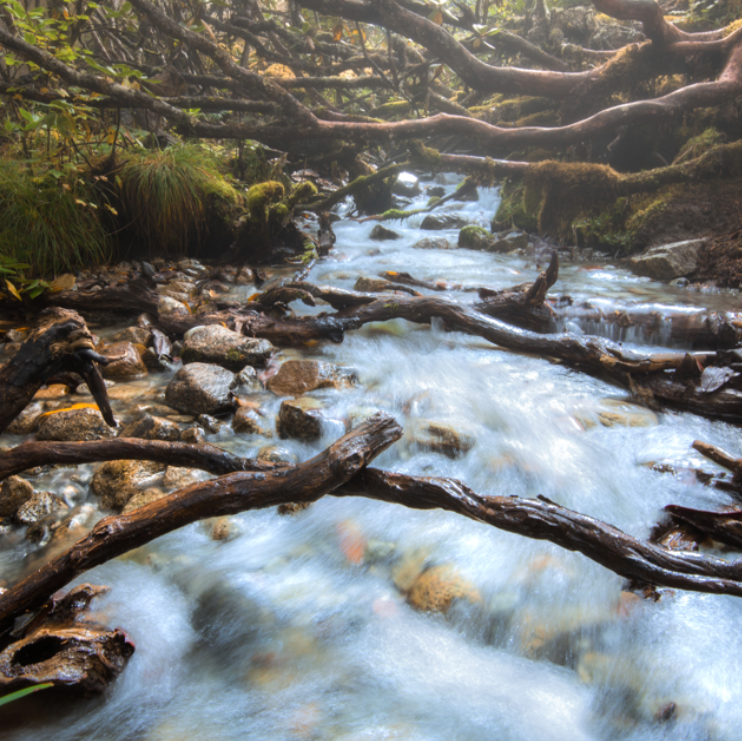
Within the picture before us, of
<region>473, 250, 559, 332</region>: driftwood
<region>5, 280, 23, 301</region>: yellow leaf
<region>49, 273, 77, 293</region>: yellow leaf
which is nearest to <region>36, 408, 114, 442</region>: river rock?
<region>5, 280, 23, 301</region>: yellow leaf

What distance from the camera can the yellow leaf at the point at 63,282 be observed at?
4.83 meters

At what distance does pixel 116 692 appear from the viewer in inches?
67.2

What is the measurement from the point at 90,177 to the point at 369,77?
6.61 meters

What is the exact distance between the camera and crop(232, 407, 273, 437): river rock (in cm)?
332

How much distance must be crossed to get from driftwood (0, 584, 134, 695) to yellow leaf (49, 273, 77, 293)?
396 cm

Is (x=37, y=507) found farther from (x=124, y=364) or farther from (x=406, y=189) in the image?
(x=406, y=189)

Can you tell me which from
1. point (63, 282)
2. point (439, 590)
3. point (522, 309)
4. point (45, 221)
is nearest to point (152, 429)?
point (439, 590)

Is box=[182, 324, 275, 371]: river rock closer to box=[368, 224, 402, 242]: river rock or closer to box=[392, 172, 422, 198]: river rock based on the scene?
box=[368, 224, 402, 242]: river rock

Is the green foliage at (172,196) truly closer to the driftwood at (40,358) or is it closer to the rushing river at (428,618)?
the rushing river at (428,618)

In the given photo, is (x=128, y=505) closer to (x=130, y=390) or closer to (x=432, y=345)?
(x=130, y=390)

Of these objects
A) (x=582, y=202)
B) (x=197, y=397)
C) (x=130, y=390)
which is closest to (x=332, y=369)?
(x=197, y=397)

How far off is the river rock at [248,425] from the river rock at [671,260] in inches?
222

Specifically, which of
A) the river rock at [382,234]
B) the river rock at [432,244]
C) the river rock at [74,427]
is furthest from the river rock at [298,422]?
the river rock at [382,234]

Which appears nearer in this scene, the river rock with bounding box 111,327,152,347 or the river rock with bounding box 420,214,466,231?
the river rock with bounding box 111,327,152,347
